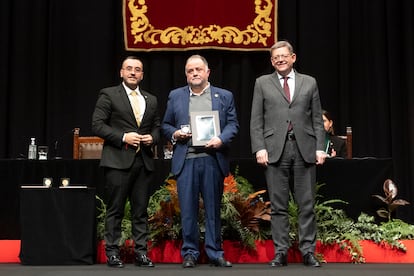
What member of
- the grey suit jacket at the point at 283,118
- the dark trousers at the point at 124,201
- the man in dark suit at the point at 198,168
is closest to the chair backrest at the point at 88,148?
→ the dark trousers at the point at 124,201

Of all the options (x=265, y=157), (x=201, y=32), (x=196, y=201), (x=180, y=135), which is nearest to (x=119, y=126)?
(x=180, y=135)

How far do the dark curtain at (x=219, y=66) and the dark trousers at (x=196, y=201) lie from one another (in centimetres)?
336

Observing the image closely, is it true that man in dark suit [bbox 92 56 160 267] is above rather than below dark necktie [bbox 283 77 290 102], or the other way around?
below

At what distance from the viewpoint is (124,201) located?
173 inches

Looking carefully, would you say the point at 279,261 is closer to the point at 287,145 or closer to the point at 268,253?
the point at 268,253

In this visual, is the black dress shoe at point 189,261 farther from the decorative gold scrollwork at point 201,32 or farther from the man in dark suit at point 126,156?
the decorative gold scrollwork at point 201,32

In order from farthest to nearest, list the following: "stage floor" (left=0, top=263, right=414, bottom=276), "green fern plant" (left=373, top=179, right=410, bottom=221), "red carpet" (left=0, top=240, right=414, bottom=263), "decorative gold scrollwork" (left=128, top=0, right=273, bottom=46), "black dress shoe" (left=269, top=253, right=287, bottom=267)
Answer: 1. "decorative gold scrollwork" (left=128, top=0, right=273, bottom=46)
2. "green fern plant" (left=373, top=179, right=410, bottom=221)
3. "red carpet" (left=0, top=240, right=414, bottom=263)
4. "black dress shoe" (left=269, top=253, right=287, bottom=267)
5. "stage floor" (left=0, top=263, right=414, bottom=276)

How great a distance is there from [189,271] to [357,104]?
4318 mm

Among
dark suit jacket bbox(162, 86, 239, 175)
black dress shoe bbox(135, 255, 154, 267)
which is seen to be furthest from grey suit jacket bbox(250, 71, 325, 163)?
black dress shoe bbox(135, 255, 154, 267)

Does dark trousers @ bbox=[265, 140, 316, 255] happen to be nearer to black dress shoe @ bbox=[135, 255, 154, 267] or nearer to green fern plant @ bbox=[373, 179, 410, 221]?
black dress shoe @ bbox=[135, 255, 154, 267]

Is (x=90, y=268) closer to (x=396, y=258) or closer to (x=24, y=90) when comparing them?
(x=396, y=258)

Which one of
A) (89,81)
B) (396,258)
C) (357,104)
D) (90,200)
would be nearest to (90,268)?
(90,200)

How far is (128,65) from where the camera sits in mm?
4457

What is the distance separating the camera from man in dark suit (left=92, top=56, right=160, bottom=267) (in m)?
4.34
